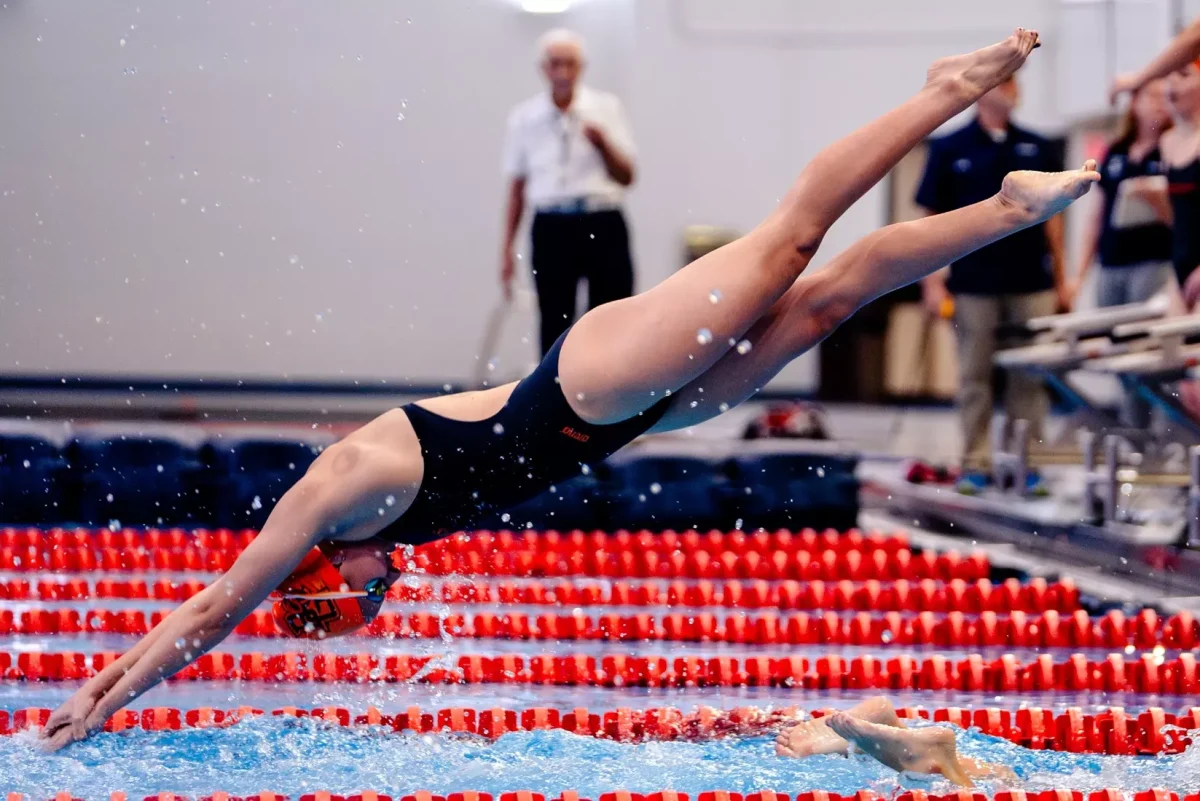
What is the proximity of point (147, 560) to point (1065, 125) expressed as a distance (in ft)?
27.0

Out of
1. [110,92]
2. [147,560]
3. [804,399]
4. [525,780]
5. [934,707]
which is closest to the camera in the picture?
[525,780]

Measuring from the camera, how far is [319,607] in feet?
8.43

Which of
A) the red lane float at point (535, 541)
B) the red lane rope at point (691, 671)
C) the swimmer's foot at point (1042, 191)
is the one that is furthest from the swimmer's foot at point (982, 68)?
the red lane float at point (535, 541)

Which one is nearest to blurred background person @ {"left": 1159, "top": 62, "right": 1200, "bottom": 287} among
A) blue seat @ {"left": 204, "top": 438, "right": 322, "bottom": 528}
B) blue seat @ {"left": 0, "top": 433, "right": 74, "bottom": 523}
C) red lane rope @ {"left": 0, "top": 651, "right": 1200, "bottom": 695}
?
red lane rope @ {"left": 0, "top": 651, "right": 1200, "bottom": 695}

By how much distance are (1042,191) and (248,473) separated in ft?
13.1

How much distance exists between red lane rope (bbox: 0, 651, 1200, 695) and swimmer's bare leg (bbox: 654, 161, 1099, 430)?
118 centimetres

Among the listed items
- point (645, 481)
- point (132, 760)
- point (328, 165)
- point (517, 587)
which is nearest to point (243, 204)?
point (328, 165)

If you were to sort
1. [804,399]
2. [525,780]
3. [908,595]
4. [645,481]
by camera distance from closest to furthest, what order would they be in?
[525,780] < [908,595] < [645,481] < [804,399]

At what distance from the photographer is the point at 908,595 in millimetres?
4535

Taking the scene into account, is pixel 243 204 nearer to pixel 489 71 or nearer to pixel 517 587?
pixel 489 71

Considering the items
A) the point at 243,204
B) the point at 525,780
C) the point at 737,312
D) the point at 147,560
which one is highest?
the point at 243,204

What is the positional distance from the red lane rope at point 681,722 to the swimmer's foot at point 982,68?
1.49 meters

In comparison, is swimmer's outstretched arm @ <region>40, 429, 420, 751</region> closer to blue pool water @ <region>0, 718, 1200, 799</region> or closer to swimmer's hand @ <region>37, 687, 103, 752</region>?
swimmer's hand @ <region>37, 687, 103, 752</region>

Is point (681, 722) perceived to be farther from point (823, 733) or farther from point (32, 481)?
point (32, 481)
